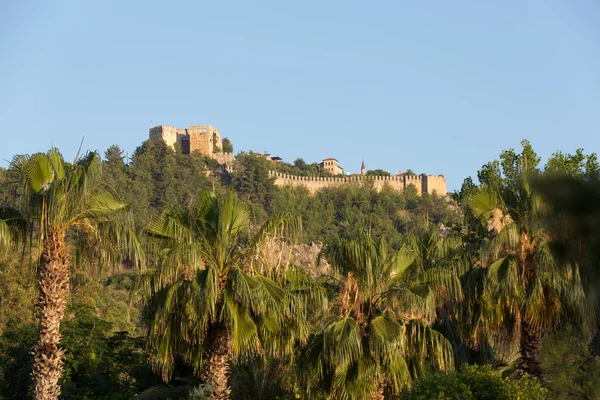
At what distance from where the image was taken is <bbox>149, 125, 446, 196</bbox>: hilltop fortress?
357 ft

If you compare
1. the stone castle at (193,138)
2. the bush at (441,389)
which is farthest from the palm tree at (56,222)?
the stone castle at (193,138)

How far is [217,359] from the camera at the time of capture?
15.1 metres

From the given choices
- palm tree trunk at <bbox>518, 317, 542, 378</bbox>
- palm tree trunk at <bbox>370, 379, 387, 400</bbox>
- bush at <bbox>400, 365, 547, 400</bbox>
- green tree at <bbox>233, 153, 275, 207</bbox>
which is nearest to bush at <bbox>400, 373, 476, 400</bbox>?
bush at <bbox>400, 365, 547, 400</bbox>

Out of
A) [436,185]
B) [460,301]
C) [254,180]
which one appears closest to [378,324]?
[460,301]

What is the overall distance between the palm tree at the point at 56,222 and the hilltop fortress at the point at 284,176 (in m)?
89.1

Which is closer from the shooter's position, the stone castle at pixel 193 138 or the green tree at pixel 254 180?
the green tree at pixel 254 180

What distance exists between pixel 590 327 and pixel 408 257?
388 centimetres

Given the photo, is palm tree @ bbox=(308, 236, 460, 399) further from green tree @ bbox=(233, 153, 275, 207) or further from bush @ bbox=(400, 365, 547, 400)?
green tree @ bbox=(233, 153, 275, 207)

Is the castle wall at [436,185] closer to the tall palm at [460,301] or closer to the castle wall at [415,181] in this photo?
the castle wall at [415,181]

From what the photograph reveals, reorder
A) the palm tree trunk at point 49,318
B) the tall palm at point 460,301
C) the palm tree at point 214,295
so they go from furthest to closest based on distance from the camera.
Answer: the tall palm at point 460,301, the palm tree at point 214,295, the palm tree trunk at point 49,318

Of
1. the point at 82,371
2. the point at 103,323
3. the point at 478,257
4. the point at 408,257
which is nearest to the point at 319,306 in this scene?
the point at 408,257

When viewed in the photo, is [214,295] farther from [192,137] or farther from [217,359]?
[192,137]

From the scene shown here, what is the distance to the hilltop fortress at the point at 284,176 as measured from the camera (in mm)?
108750

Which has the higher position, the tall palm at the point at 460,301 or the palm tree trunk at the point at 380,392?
the tall palm at the point at 460,301
